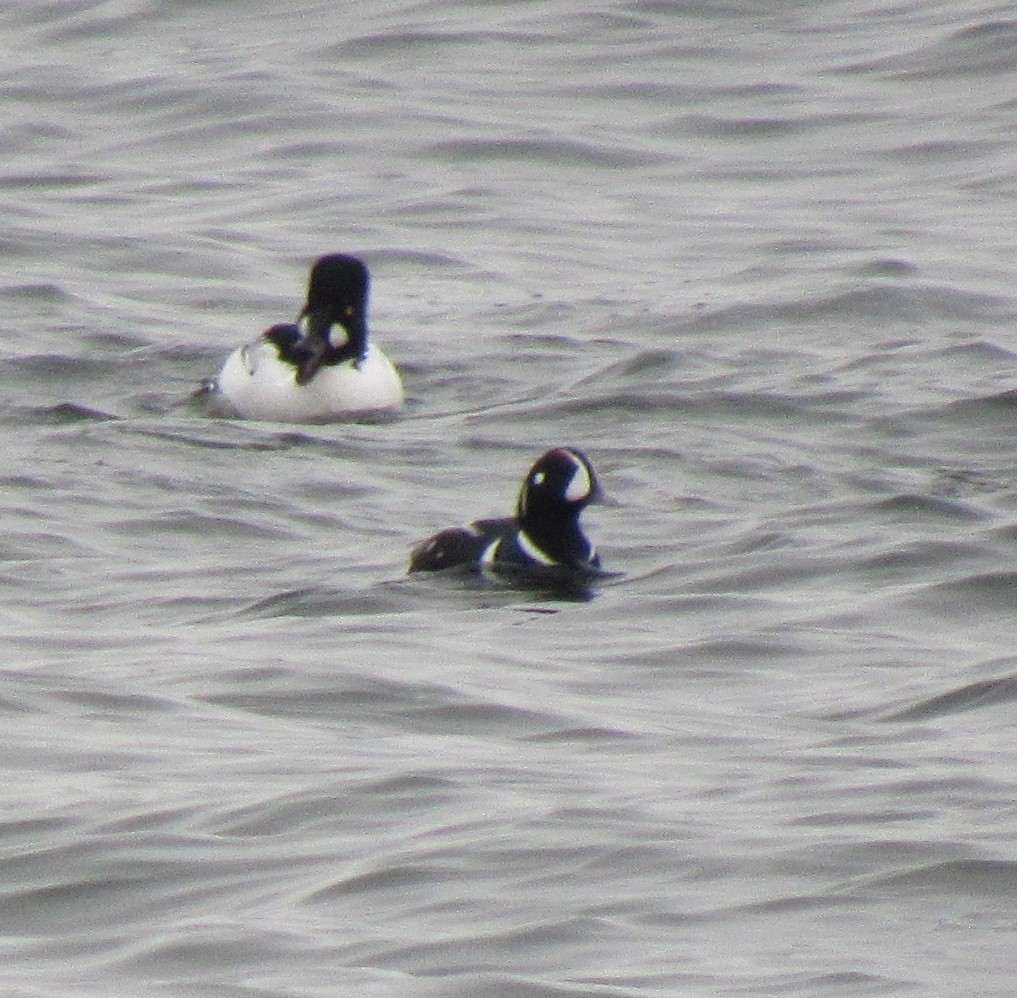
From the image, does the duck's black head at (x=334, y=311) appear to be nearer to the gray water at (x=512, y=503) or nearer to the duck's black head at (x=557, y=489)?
the gray water at (x=512, y=503)

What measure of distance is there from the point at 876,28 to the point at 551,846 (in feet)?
57.3

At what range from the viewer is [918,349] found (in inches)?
623

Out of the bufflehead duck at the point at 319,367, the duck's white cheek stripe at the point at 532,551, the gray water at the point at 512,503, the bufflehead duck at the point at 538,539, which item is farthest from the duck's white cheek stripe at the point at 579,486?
the bufflehead duck at the point at 319,367

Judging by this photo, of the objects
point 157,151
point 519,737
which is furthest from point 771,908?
point 157,151

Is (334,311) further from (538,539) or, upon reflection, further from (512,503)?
(538,539)

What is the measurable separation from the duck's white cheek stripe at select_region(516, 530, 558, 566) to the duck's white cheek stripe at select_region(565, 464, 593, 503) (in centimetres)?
22

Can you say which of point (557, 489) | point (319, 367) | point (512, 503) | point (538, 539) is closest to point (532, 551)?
point (538, 539)

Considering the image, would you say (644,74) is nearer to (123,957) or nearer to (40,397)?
(40,397)

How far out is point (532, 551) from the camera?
11281 mm

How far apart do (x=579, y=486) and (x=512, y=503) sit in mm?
1476

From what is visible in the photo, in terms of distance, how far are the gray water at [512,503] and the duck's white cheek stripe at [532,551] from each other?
0.31 metres

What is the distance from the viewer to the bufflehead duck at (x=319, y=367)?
14750mm

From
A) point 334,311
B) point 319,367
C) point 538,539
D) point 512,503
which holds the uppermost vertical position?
point 334,311

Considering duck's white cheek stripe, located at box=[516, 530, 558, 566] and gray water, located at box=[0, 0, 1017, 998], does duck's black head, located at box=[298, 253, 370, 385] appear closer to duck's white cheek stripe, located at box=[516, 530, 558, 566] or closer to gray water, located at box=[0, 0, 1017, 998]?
gray water, located at box=[0, 0, 1017, 998]
